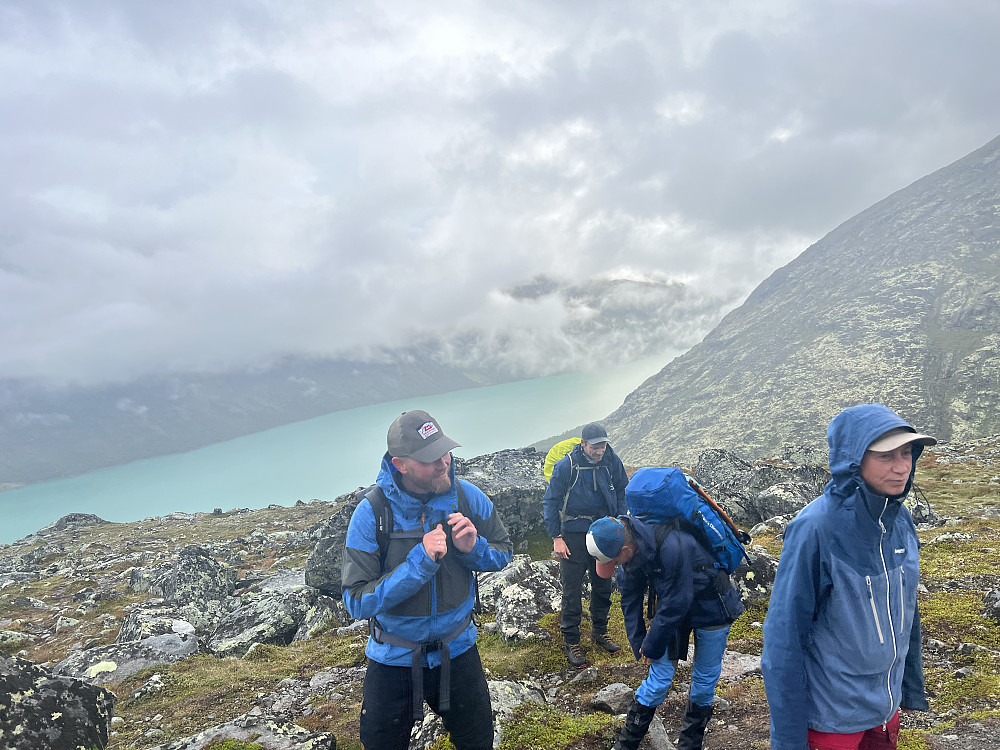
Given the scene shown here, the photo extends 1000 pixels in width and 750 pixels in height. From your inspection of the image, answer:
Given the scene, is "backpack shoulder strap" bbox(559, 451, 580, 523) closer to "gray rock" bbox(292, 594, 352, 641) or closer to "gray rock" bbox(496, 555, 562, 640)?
"gray rock" bbox(496, 555, 562, 640)

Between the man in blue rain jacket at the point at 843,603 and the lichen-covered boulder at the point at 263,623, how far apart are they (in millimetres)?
13809

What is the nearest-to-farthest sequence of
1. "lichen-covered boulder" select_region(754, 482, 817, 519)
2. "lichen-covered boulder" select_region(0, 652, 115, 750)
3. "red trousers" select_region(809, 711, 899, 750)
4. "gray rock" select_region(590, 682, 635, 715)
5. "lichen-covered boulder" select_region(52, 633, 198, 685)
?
"red trousers" select_region(809, 711, 899, 750) < "lichen-covered boulder" select_region(0, 652, 115, 750) < "gray rock" select_region(590, 682, 635, 715) < "lichen-covered boulder" select_region(52, 633, 198, 685) < "lichen-covered boulder" select_region(754, 482, 817, 519)

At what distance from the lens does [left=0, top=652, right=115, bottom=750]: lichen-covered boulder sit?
5.66 meters

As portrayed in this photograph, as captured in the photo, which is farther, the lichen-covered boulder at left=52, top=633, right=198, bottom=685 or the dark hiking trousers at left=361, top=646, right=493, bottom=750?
the lichen-covered boulder at left=52, top=633, right=198, bottom=685

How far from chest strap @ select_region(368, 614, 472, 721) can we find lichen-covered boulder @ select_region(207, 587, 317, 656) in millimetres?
10855

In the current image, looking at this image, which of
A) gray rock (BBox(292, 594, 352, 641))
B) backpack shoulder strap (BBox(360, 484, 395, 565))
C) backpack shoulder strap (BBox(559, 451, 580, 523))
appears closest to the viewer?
backpack shoulder strap (BBox(360, 484, 395, 565))

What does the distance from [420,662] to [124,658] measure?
12.2 meters

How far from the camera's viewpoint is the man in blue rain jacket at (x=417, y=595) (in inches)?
182

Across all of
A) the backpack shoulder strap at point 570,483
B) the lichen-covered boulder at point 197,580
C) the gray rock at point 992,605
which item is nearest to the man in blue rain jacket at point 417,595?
the backpack shoulder strap at point 570,483

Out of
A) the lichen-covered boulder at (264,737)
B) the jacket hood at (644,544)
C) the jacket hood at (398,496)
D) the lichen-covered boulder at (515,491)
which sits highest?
the jacket hood at (398,496)

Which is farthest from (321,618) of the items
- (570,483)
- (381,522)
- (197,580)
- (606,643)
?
(381,522)

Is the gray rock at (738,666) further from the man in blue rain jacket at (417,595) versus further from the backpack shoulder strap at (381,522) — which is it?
the backpack shoulder strap at (381,522)

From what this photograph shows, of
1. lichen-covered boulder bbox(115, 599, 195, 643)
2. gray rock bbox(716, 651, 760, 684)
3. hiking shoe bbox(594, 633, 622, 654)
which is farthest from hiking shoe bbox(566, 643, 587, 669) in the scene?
lichen-covered boulder bbox(115, 599, 195, 643)

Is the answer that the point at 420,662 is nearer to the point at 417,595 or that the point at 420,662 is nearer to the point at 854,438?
the point at 417,595
